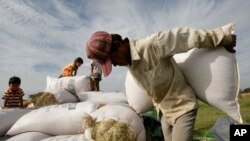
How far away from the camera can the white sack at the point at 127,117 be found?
2095 mm

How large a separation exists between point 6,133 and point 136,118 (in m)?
1.19

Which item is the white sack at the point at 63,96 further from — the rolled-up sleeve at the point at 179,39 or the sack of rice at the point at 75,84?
the rolled-up sleeve at the point at 179,39

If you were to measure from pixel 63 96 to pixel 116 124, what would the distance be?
1830mm

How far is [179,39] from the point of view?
1.72 metres

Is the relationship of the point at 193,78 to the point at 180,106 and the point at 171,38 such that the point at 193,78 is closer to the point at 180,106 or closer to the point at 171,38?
the point at 180,106

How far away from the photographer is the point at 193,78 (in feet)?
6.26

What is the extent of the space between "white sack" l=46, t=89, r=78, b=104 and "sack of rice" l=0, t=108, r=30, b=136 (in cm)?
71

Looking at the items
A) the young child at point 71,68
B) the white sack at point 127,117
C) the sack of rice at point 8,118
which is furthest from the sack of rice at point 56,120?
the young child at point 71,68

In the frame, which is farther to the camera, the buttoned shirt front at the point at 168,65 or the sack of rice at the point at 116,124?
the sack of rice at the point at 116,124

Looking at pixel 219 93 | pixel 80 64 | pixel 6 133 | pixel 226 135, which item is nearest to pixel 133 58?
pixel 219 93

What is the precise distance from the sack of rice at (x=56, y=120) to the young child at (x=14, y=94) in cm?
150

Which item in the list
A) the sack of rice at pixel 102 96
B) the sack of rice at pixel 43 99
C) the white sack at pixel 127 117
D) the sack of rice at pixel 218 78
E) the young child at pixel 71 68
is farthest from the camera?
the young child at pixel 71 68

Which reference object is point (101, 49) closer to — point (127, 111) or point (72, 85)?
point (127, 111)

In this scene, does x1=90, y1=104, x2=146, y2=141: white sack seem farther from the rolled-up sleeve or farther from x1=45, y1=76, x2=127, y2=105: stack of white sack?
x1=45, y1=76, x2=127, y2=105: stack of white sack
